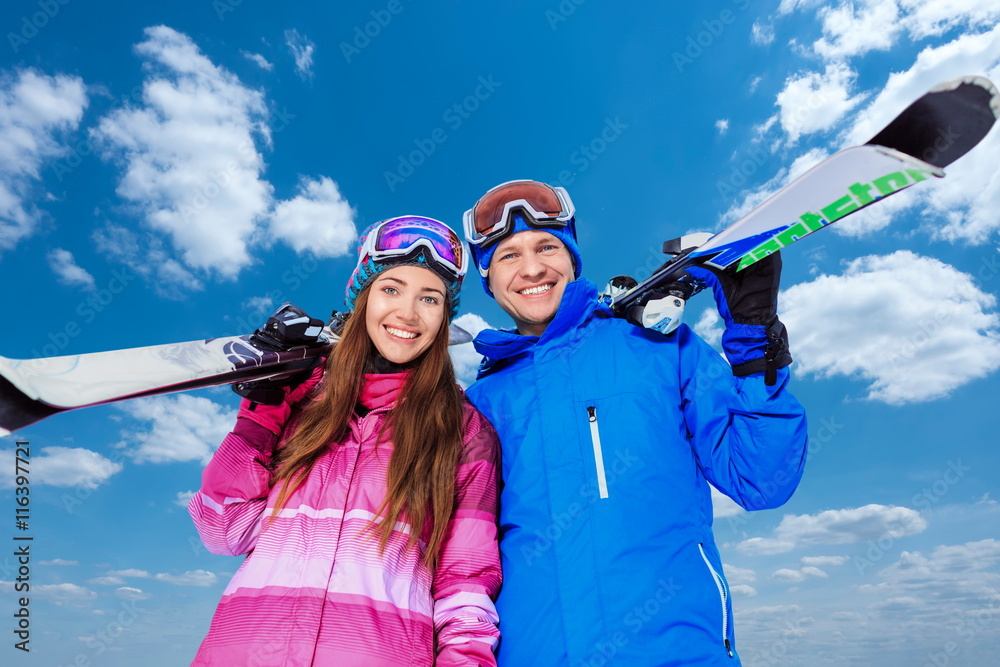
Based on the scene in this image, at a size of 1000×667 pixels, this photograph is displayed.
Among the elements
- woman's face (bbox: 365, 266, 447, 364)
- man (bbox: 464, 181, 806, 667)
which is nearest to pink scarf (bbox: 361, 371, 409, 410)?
woman's face (bbox: 365, 266, 447, 364)

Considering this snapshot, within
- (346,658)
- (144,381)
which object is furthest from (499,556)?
(144,381)

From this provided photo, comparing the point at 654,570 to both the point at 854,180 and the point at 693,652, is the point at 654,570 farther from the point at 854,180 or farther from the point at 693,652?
the point at 854,180

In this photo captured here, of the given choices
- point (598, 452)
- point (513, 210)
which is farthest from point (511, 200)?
Answer: point (598, 452)

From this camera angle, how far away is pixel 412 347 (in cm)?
337

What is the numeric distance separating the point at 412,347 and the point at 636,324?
1.33 metres

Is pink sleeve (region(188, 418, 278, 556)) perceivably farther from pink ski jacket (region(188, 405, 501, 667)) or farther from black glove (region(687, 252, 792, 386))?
black glove (region(687, 252, 792, 386))

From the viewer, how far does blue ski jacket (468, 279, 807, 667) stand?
263 cm

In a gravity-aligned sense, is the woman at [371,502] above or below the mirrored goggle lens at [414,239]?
below

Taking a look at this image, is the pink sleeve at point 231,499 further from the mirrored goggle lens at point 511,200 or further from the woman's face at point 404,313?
the mirrored goggle lens at point 511,200

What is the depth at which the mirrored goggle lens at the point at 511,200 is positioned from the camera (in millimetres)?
4129

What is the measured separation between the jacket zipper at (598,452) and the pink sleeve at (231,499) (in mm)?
1726

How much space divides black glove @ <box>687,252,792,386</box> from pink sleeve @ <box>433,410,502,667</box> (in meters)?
1.42

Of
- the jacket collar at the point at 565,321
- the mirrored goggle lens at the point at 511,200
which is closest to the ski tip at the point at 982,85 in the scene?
the jacket collar at the point at 565,321

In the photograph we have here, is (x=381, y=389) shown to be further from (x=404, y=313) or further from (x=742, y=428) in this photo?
(x=742, y=428)
